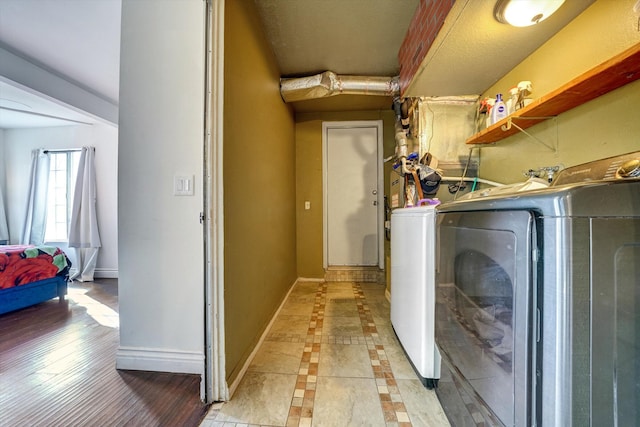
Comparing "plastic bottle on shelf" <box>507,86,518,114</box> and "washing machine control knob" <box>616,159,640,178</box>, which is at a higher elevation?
"plastic bottle on shelf" <box>507,86,518,114</box>

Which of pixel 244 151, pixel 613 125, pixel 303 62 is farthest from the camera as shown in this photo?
pixel 303 62

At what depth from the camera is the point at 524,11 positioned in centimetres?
109

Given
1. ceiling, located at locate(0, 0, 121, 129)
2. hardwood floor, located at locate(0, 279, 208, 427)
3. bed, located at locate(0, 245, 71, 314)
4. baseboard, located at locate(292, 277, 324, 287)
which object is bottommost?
hardwood floor, located at locate(0, 279, 208, 427)

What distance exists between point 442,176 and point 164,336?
7.35 ft

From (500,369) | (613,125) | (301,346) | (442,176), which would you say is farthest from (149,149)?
(613,125)

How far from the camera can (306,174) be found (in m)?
3.29

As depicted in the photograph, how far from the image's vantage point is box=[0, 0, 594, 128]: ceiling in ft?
4.23

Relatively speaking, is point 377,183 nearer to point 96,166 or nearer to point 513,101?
point 513,101

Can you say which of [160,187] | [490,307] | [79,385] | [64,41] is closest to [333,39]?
[160,187]

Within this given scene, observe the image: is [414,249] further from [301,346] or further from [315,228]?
[315,228]

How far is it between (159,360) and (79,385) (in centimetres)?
39

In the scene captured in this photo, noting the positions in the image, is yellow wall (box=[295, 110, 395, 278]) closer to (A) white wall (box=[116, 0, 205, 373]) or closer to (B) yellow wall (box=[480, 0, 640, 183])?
(A) white wall (box=[116, 0, 205, 373])

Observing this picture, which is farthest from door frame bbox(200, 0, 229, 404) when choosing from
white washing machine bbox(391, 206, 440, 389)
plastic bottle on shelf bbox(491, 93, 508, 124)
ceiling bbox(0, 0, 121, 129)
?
plastic bottle on shelf bbox(491, 93, 508, 124)

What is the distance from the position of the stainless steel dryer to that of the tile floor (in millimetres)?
530
